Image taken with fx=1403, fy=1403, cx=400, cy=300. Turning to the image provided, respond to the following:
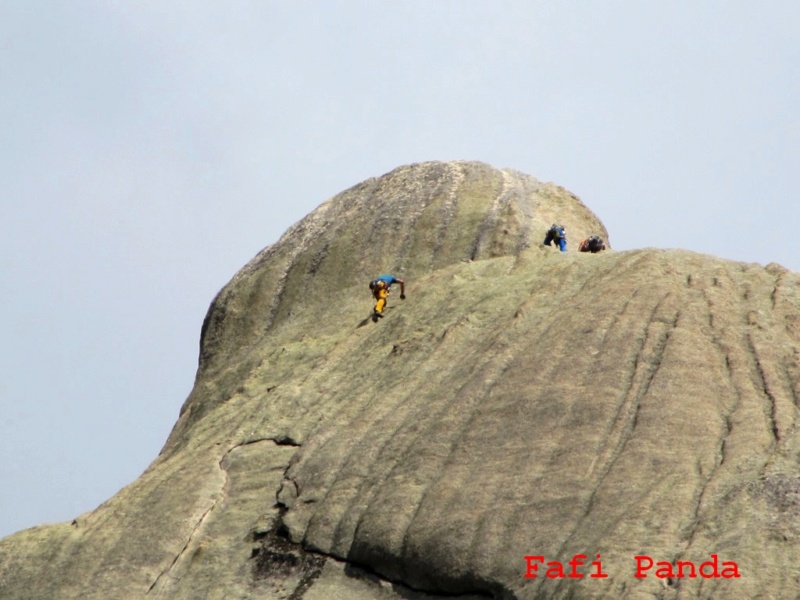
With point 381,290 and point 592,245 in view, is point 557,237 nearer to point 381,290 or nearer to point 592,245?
point 592,245

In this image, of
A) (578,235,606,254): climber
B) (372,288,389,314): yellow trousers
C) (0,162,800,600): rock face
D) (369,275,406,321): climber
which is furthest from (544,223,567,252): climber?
(372,288,389,314): yellow trousers

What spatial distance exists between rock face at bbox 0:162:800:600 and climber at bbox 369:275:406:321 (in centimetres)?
60

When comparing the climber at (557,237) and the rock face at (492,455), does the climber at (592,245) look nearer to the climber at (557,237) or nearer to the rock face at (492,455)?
the climber at (557,237)

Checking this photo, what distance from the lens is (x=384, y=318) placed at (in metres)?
33.8

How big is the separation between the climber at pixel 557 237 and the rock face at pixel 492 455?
0.97m

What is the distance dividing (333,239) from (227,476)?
1212 cm

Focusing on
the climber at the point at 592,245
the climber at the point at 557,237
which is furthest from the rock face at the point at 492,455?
the climber at the point at 592,245

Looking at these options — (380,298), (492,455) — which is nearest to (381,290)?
(380,298)

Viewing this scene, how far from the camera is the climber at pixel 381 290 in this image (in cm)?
3412

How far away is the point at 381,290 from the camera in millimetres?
34344

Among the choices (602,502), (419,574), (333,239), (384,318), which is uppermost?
(333,239)

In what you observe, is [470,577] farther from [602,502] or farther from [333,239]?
[333,239]

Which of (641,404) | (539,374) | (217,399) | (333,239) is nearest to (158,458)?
(217,399)

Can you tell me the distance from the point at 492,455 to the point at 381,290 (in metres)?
9.76
